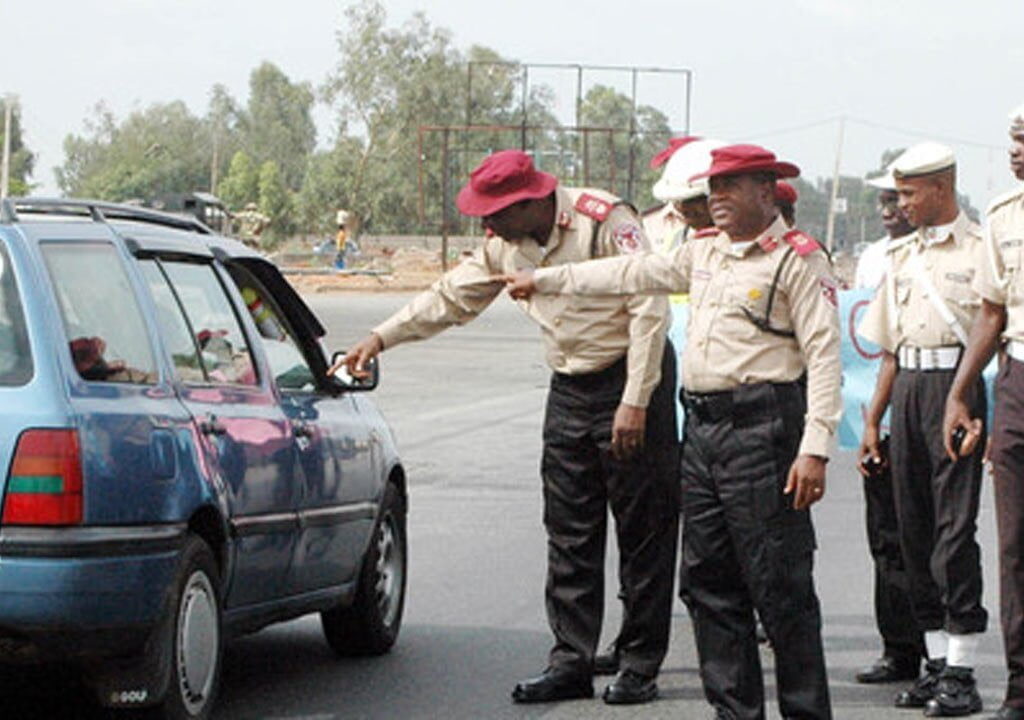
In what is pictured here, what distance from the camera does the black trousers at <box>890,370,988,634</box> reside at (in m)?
8.09

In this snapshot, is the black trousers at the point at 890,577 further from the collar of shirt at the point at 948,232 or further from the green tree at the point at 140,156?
the green tree at the point at 140,156

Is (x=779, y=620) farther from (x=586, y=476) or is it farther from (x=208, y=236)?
(x=208, y=236)

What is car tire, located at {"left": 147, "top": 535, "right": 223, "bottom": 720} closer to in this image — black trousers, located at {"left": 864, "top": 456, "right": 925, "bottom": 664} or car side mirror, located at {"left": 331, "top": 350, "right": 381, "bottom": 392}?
car side mirror, located at {"left": 331, "top": 350, "right": 381, "bottom": 392}

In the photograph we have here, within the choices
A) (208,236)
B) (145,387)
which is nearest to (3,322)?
(145,387)

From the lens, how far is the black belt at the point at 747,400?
6992 mm

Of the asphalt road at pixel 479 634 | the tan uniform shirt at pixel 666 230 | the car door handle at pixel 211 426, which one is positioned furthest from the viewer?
the tan uniform shirt at pixel 666 230

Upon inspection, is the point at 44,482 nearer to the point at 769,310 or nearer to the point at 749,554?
the point at 749,554

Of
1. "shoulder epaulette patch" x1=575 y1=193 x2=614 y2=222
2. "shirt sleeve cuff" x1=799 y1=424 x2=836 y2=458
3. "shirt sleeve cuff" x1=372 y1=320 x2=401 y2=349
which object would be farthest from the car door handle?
"shirt sleeve cuff" x1=799 y1=424 x2=836 y2=458

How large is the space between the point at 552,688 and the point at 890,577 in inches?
54.3

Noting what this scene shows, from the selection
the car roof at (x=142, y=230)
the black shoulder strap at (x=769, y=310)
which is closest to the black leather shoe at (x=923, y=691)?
the black shoulder strap at (x=769, y=310)

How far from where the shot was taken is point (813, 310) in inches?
277

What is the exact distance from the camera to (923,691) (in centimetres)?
824

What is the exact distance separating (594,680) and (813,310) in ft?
7.53

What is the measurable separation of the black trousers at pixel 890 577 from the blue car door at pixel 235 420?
7.09ft
